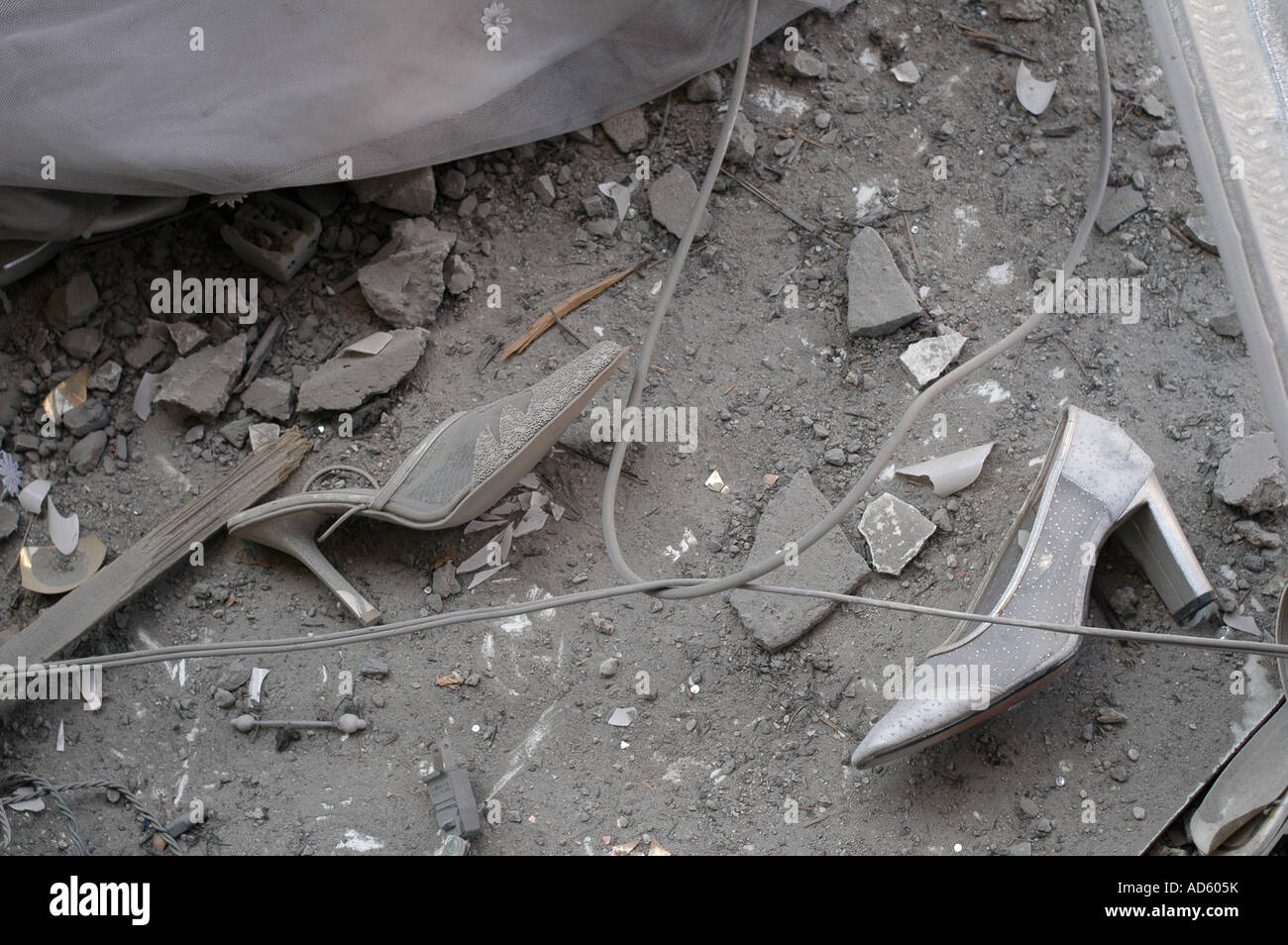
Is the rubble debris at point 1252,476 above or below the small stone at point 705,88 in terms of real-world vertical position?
below

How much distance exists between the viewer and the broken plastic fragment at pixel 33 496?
2303mm

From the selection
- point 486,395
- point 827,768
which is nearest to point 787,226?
point 486,395

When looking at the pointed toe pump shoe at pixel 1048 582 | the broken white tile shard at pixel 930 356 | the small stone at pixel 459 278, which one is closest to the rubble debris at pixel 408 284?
the small stone at pixel 459 278

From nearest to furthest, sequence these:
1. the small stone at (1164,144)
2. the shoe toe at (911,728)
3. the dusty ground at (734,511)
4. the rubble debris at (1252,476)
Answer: the shoe toe at (911,728)
the dusty ground at (734,511)
the rubble debris at (1252,476)
the small stone at (1164,144)

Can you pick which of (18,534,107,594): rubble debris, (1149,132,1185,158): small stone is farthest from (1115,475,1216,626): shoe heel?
(18,534,107,594): rubble debris

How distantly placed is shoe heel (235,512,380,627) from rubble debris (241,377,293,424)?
32 cm

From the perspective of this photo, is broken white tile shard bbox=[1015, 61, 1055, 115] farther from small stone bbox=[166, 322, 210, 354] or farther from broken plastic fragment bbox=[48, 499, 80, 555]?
broken plastic fragment bbox=[48, 499, 80, 555]

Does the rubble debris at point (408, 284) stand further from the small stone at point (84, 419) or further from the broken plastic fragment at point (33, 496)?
the broken plastic fragment at point (33, 496)

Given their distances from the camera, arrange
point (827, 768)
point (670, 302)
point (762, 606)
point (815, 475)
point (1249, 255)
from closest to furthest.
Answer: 1. point (1249, 255)
2. point (827, 768)
3. point (762, 606)
4. point (815, 475)
5. point (670, 302)

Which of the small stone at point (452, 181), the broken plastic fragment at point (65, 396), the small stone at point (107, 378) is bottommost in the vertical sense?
the broken plastic fragment at point (65, 396)

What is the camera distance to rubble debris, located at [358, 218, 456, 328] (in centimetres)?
243

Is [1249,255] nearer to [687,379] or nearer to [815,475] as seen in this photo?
[815,475]

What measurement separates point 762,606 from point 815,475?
36 cm

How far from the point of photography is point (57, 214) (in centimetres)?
221
